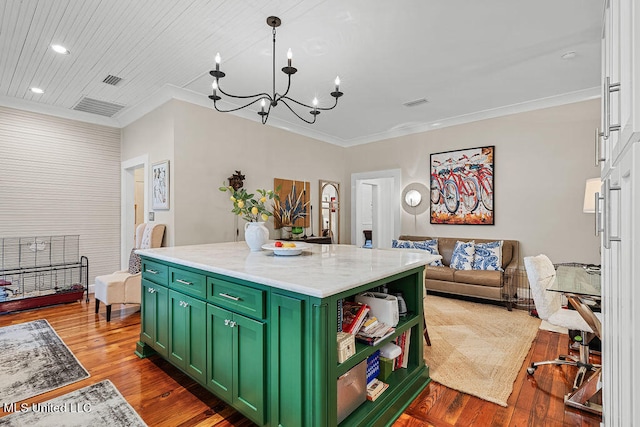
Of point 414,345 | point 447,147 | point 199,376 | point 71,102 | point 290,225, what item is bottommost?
point 199,376

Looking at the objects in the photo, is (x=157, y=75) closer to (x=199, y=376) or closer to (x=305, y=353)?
(x=199, y=376)

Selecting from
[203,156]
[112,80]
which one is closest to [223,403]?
[203,156]

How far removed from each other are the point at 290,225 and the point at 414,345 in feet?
11.4

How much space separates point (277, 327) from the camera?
63.3 inches

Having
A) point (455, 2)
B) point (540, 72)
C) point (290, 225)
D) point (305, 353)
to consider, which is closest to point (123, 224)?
point (290, 225)

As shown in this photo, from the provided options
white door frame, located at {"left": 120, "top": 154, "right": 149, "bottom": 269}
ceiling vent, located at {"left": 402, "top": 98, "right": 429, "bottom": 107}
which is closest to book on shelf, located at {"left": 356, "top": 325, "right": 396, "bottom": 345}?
ceiling vent, located at {"left": 402, "top": 98, "right": 429, "bottom": 107}

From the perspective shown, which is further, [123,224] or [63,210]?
[123,224]

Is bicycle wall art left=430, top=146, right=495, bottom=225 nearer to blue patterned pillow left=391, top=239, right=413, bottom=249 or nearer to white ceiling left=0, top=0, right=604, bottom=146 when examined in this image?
blue patterned pillow left=391, top=239, right=413, bottom=249

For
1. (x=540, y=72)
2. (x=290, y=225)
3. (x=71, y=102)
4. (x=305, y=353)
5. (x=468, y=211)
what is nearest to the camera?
(x=305, y=353)

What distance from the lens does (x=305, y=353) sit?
1.50 metres

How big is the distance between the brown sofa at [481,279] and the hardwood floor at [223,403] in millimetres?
1173

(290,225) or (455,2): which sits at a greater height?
(455,2)

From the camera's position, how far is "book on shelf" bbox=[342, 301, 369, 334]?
176cm

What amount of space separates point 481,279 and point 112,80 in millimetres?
5204
